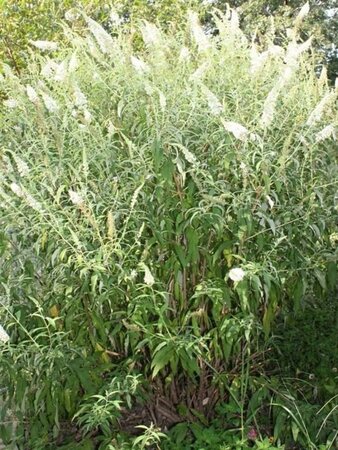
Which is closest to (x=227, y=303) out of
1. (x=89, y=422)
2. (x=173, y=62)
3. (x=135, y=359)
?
(x=135, y=359)

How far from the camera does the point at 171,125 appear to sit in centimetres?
330

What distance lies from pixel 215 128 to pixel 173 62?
0.63 meters

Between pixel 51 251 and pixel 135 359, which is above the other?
pixel 51 251

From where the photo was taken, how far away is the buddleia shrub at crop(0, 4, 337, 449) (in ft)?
10.5

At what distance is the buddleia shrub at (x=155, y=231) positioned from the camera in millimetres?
3199

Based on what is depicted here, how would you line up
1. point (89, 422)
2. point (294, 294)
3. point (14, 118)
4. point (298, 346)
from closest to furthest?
point (89, 422) → point (294, 294) → point (298, 346) → point (14, 118)

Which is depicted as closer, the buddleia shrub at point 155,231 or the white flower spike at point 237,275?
the white flower spike at point 237,275

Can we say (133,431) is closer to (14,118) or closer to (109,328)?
(109,328)

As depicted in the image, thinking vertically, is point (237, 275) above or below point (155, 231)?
below

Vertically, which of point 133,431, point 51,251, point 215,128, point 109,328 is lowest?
point 133,431

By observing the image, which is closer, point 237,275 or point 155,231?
point 237,275

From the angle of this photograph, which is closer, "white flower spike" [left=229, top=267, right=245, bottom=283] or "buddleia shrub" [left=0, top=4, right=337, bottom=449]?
"white flower spike" [left=229, top=267, right=245, bottom=283]

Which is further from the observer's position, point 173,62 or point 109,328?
point 173,62

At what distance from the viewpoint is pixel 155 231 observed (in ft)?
10.6
